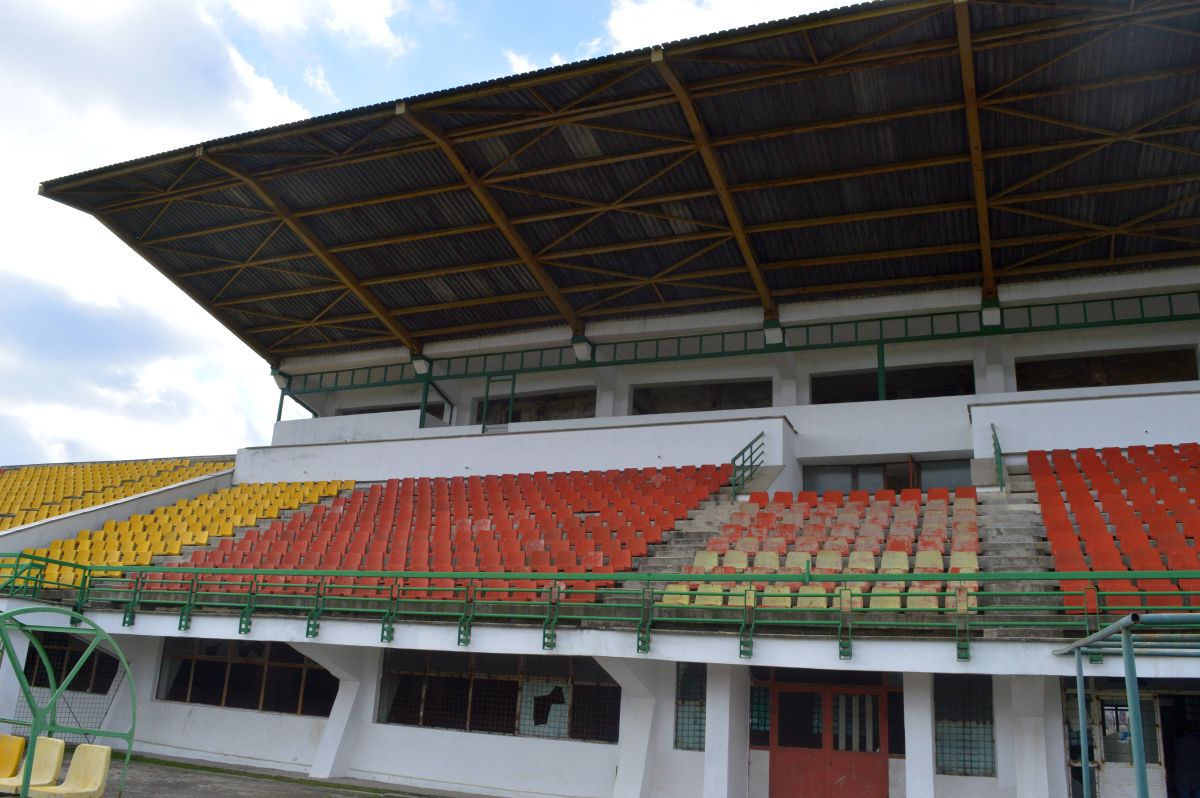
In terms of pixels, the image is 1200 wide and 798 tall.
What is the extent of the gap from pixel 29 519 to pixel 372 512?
9529mm

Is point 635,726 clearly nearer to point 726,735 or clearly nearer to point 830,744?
point 726,735

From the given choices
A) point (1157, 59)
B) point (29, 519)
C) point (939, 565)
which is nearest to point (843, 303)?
point (1157, 59)

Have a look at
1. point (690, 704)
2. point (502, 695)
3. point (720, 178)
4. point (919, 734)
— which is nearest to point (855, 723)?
point (919, 734)

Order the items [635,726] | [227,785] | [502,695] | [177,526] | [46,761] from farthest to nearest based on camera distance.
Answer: [177,526]
[502,695]
[227,785]
[635,726]
[46,761]

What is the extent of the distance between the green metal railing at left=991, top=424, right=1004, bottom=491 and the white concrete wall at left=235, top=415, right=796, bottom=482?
416cm

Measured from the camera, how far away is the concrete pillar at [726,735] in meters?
11.4

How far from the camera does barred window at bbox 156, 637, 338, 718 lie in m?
15.7

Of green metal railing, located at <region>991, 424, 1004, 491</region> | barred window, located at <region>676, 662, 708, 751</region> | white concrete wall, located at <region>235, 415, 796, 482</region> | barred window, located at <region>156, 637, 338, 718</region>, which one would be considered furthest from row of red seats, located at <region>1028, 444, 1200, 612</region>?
barred window, located at <region>156, 637, 338, 718</region>

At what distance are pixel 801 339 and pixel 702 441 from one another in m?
3.89

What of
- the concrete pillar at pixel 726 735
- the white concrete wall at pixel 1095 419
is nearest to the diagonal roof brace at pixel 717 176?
the white concrete wall at pixel 1095 419

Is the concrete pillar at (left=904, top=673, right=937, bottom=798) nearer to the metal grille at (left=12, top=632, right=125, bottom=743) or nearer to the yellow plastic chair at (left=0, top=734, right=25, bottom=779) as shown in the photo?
the yellow plastic chair at (left=0, top=734, right=25, bottom=779)

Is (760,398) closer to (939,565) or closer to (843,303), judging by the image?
(843,303)

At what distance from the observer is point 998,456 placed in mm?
16328

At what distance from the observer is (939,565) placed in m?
11.6
